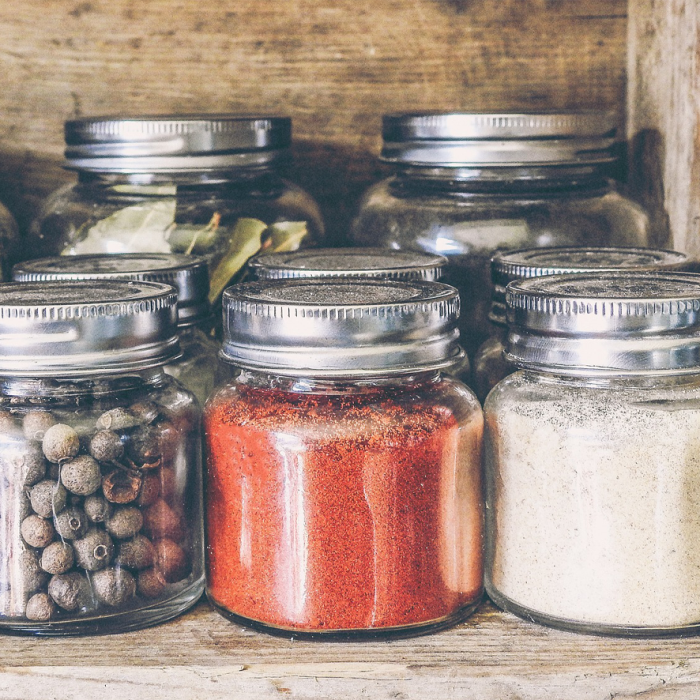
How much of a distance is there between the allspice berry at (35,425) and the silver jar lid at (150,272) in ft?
0.44

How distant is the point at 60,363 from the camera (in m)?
0.66

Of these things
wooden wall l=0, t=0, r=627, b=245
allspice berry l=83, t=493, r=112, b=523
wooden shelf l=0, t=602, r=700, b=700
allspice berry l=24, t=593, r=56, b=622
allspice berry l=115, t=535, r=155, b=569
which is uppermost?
wooden wall l=0, t=0, r=627, b=245

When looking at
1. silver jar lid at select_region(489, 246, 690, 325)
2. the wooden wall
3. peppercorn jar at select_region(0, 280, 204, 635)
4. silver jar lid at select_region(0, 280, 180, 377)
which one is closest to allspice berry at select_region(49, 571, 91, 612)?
peppercorn jar at select_region(0, 280, 204, 635)

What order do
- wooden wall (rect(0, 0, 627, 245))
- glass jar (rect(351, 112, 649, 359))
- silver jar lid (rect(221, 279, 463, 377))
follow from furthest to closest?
1. wooden wall (rect(0, 0, 627, 245))
2. glass jar (rect(351, 112, 649, 359))
3. silver jar lid (rect(221, 279, 463, 377))

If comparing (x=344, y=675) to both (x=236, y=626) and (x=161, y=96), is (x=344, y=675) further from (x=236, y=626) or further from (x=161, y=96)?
(x=161, y=96)

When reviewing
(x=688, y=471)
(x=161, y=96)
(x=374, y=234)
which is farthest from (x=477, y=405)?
(x=161, y=96)

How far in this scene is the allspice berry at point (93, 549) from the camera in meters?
0.67

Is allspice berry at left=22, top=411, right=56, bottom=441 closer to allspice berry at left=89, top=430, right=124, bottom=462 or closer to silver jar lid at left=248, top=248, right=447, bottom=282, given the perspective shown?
allspice berry at left=89, top=430, right=124, bottom=462

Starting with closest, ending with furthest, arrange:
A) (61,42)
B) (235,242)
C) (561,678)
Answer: (561,678) → (235,242) → (61,42)

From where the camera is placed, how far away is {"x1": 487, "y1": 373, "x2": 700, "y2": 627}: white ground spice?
26.1 inches

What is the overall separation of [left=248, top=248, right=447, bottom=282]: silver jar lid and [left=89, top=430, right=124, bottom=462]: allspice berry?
0.66 ft

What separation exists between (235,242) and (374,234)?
13cm

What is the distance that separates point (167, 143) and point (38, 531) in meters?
0.39

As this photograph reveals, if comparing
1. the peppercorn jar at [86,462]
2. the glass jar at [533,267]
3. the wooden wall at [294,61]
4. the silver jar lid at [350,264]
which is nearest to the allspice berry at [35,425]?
the peppercorn jar at [86,462]
